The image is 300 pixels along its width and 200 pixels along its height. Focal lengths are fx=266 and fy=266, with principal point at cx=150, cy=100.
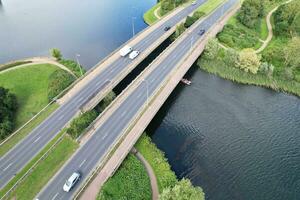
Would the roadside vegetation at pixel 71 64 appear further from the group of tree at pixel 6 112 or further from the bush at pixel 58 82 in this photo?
the group of tree at pixel 6 112

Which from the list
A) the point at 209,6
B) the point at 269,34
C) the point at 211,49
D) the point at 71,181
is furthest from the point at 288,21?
the point at 71,181

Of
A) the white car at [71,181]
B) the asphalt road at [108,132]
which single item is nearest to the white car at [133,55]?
the asphalt road at [108,132]

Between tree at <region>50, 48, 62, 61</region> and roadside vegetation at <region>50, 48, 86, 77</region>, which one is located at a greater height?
tree at <region>50, 48, 62, 61</region>

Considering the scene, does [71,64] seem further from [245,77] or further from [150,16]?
[245,77]

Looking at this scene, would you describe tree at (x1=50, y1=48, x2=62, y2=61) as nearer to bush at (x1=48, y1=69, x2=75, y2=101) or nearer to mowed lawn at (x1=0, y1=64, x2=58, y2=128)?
mowed lawn at (x1=0, y1=64, x2=58, y2=128)

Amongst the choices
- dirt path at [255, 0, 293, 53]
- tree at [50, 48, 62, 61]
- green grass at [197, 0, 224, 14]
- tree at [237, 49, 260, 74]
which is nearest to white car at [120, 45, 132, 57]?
tree at [50, 48, 62, 61]

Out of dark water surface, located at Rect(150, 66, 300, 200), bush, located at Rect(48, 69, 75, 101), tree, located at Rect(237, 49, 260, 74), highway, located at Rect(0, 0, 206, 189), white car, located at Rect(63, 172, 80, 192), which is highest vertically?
bush, located at Rect(48, 69, 75, 101)
